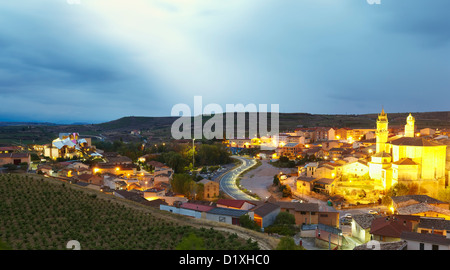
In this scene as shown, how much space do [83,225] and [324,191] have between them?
756 inches

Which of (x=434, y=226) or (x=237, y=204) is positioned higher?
(x=434, y=226)

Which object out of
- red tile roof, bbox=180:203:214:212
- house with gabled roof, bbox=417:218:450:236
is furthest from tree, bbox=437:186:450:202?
red tile roof, bbox=180:203:214:212

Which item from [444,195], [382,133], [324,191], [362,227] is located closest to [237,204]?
[362,227]

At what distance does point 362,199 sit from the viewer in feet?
78.1

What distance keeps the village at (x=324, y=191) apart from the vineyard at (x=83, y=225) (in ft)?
12.6

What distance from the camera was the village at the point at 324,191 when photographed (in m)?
14.6

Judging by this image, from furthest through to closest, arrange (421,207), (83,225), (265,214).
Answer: (421,207) < (265,214) < (83,225)

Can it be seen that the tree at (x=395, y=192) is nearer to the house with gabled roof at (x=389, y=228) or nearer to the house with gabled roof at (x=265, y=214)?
the house with gabled roof at (x=389, y=228)

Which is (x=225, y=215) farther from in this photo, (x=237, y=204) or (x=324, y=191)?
(x=324, y=191)

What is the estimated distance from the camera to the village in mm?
14617

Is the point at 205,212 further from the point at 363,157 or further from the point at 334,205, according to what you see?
the point at 363,157

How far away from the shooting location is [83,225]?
11.6m

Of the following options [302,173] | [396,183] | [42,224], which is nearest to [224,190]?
[302,173]
